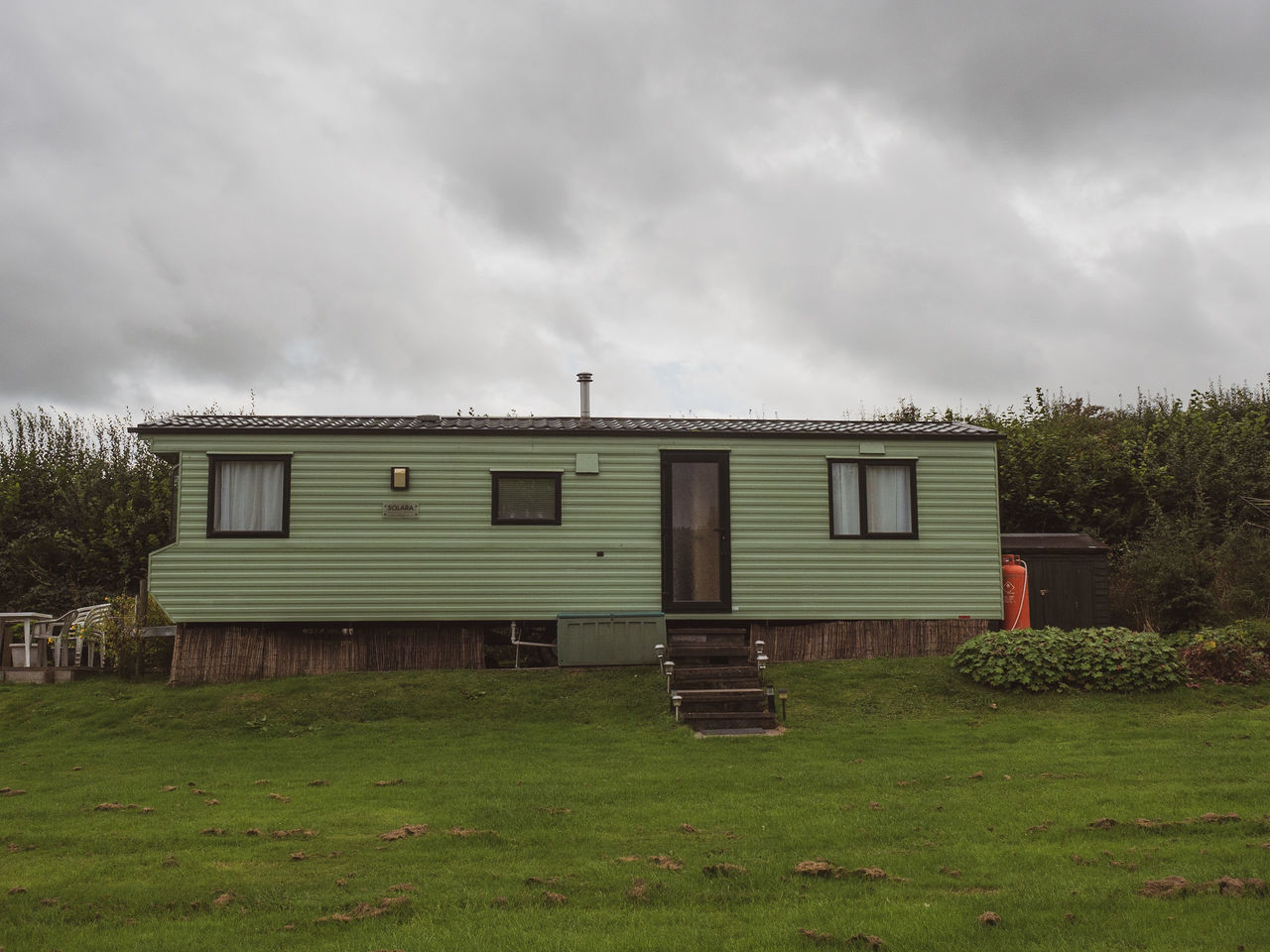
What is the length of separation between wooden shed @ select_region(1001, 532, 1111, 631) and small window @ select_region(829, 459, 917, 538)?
5.93ft

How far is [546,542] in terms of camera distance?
531 inches

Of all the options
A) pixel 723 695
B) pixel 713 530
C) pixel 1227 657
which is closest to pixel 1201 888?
pixel 723 695

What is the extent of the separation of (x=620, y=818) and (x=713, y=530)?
6907 mm

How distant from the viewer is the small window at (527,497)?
13.5 meters

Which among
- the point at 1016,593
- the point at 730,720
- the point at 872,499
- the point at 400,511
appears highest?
the point at 872,499

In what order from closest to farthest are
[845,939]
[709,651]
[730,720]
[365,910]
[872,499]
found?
[845,939]
[365,910]
[730,720]
[709,651]
[872,499]

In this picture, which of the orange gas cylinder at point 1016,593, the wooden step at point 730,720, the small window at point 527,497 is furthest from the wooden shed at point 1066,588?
the small window at point 527,497

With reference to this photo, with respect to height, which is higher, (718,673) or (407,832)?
(718,673)

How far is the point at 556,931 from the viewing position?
4.88 metres

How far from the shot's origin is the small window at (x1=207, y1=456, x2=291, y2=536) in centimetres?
1323

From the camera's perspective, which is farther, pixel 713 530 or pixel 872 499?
pixel 872 499

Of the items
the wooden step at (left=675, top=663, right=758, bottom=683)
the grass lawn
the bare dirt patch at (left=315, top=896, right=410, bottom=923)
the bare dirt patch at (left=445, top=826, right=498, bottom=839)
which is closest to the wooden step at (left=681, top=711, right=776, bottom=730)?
the grass lawn

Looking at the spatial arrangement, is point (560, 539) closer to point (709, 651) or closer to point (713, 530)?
point (713, 530)

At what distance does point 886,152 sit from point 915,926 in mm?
15363
